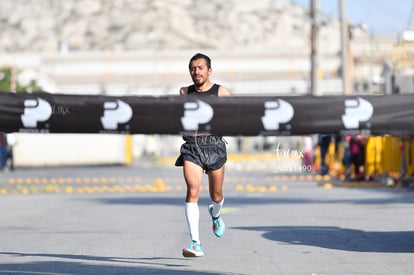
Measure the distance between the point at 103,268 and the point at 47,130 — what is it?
6.41ft

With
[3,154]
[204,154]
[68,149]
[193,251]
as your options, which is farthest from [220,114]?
[68,149]

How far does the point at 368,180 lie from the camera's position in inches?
1196

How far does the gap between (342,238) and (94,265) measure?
3.43 meters

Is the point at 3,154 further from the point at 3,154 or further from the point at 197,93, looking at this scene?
the point at 197,93

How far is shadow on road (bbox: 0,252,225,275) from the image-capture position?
1016 centimetres

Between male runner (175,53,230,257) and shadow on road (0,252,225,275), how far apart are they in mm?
350

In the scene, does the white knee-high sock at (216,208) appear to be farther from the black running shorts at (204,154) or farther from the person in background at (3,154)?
the person in background at (3,154)

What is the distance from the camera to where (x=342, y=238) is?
514 inches

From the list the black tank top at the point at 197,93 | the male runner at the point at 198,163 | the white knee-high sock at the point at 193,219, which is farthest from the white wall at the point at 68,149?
the white knee-high sock at the point at 193,219

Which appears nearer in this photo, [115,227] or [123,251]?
[123,251]

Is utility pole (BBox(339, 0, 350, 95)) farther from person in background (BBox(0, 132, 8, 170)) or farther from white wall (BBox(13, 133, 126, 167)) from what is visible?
white wall (BBox(13, 133, 126, 167))

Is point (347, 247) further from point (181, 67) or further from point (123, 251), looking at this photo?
point (181, 67)

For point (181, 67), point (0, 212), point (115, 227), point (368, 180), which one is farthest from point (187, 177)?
point (181, 67)

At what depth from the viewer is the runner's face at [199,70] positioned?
36.5 feet
